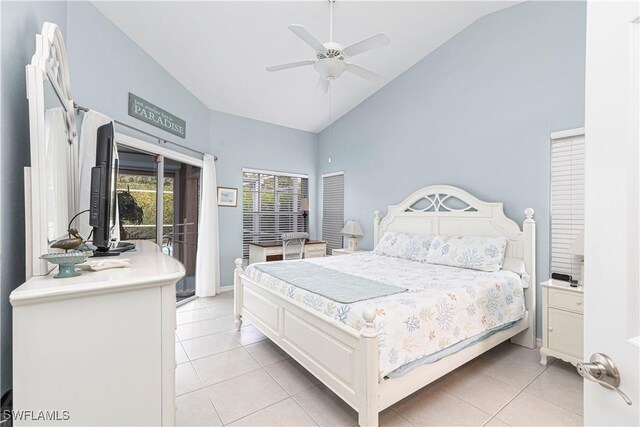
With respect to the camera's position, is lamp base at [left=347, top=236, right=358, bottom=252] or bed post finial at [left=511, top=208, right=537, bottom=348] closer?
bed post finial at [left=511, top=208, right=537, bottom=348]

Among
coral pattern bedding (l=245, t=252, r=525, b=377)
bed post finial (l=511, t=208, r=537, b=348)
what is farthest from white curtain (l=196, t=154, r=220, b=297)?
bed post finial (l=511, t=208, r=537, b=348)

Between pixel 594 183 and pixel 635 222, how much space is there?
11 cm

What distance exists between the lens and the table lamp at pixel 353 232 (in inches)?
189

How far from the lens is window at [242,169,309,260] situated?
5.26m

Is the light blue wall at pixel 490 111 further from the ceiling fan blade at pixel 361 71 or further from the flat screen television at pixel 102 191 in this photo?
the flat screen television at pixel 102 191

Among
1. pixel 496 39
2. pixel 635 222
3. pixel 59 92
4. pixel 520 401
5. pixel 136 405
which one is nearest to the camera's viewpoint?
pixel 635 222

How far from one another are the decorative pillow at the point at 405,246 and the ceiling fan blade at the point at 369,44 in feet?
7.47

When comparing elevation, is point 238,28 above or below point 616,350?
above

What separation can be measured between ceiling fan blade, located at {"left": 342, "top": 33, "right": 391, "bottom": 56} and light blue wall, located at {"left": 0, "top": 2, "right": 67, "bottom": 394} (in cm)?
193

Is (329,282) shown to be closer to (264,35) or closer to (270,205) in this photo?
(264,35)

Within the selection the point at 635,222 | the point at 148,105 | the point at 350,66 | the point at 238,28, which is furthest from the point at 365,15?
the point at 635,222

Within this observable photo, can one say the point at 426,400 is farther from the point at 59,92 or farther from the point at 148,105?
the point at 148,105

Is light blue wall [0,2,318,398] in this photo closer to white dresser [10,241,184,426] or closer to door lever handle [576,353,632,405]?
white dresser [10,241,184,426]

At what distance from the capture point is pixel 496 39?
3.28 metres
